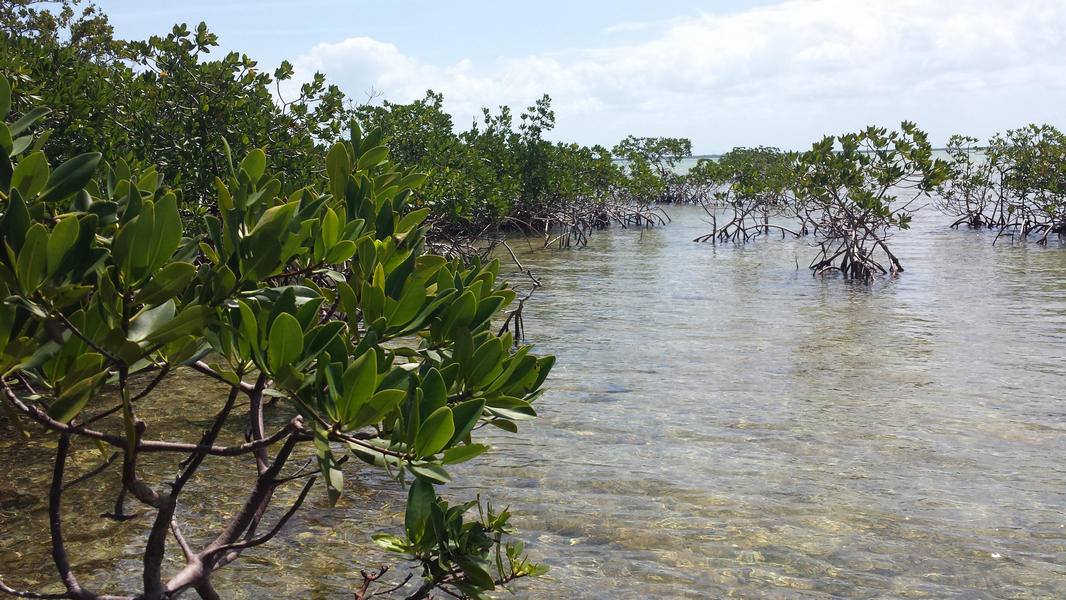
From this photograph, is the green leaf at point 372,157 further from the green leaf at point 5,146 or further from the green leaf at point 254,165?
the green leaf at point 5,146

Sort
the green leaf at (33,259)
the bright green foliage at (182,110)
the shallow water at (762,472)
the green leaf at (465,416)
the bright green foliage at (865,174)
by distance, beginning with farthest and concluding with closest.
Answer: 1. the bright green foliage at (865,174)
2. the bright green foliage at (182,110)
3. the shallow water at (762,472)
4. the green leaf at (465,416)
5. the green leaf at (33,259)

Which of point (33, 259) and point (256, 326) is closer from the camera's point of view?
→ point (33, 259)

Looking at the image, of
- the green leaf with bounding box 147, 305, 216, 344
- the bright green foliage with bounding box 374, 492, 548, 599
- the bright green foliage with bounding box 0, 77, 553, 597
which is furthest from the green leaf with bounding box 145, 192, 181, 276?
the bright green foliage with bounding box 374, 492, 548, 599

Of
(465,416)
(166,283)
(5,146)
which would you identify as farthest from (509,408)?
(5,146)

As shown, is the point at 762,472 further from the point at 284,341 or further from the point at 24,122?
the point at 24,122

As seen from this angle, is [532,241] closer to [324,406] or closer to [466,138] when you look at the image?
[466,138]

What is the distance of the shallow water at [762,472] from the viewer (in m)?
3.86

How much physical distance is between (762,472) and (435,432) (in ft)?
13.4

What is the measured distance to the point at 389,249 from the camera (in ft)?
6.91

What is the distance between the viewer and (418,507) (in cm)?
194

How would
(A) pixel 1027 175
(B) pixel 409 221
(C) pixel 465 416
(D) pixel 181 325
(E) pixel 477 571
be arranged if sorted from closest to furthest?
(D) pixel 181 325 → (C) pixel 465 416 → (E) pixel 477 571 → (B) pixel 409 221 → (A) pixel 1027 175

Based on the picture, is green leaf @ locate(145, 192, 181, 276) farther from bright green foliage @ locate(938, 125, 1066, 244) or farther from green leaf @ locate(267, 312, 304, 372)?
bright green foliage @ locate(938, 125, 1066, 244)

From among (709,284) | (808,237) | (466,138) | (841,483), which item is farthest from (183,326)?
(808,237)

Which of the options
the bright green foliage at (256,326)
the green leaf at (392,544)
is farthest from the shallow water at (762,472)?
the bright green foliage at (256,326)
